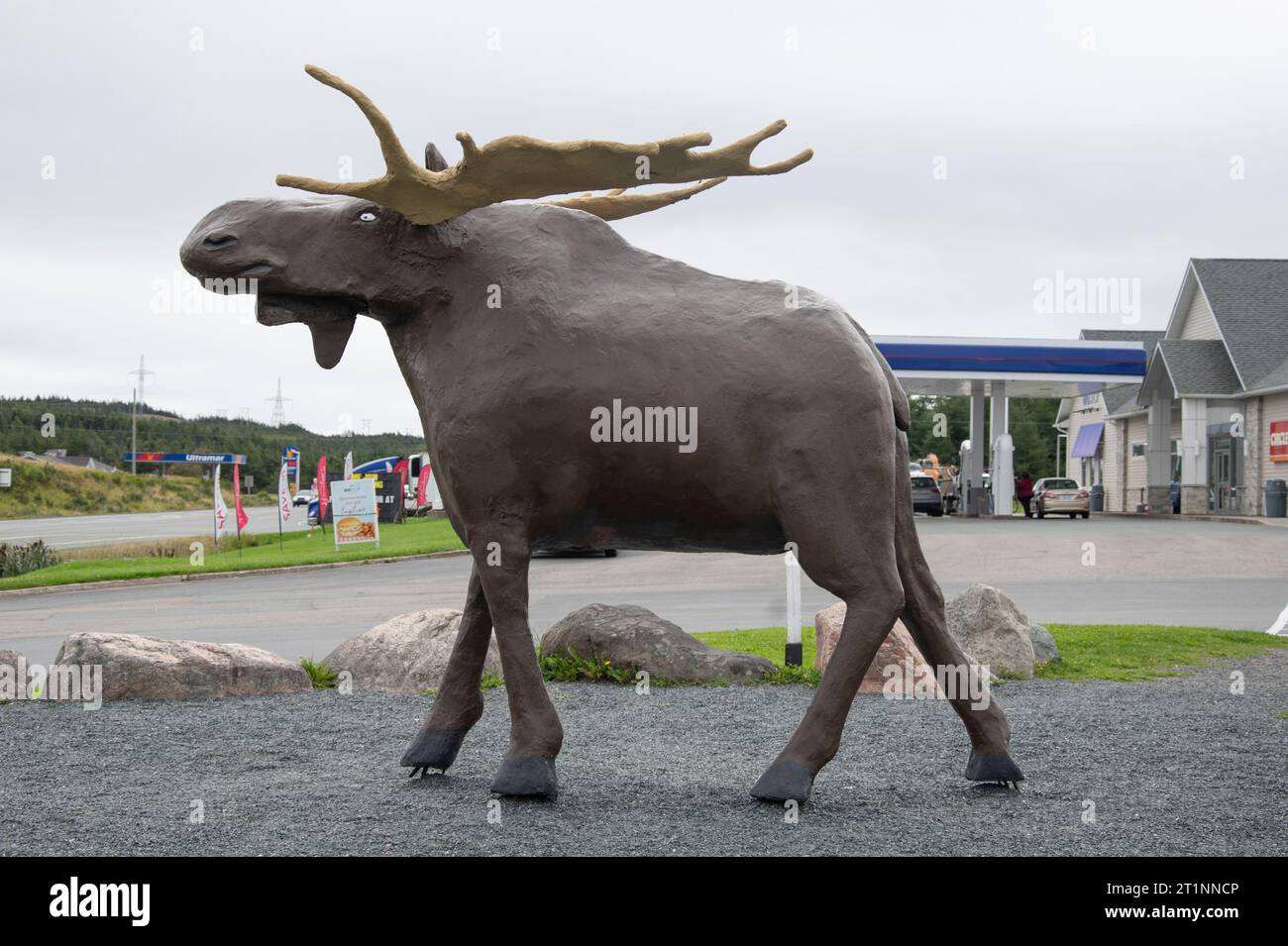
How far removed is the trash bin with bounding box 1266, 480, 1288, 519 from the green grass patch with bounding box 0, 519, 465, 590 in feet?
69.0

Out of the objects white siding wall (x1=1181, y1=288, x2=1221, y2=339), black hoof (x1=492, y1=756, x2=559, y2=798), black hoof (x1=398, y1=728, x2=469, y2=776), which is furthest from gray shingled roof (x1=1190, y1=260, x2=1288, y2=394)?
black hoof (x1=492, y1=756, x2=559, y2=798)

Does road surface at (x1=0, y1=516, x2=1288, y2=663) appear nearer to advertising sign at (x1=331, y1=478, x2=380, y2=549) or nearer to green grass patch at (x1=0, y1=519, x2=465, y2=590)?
green grass patch at (x1=0, y1=519, x2=465, y2=590)

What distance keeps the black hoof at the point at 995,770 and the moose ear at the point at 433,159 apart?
3328 mm

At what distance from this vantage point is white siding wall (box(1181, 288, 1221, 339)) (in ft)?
117

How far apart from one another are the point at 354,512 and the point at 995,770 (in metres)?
20.4

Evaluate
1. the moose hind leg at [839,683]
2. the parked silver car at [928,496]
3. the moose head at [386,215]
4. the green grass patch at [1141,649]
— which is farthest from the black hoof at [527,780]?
the parked silver car at [928,496]

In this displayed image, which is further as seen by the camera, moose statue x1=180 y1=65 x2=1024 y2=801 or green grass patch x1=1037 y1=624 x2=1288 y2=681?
green grass patch x1=1037 y1=624 x2=1288 y2=681

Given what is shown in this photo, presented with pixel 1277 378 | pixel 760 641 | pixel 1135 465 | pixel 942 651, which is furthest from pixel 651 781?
pixel 1135 465

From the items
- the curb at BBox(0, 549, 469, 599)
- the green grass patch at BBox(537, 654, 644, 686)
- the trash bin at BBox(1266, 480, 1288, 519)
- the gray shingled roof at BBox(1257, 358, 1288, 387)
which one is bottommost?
the curb at BBox(0, 549, 469, 599)

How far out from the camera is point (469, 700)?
16.7ft

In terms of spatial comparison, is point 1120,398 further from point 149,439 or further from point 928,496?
point 149,439

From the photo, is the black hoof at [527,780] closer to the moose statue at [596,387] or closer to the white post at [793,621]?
the moose statue at [596,387]

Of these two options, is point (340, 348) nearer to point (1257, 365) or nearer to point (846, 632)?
point (846, 632)
